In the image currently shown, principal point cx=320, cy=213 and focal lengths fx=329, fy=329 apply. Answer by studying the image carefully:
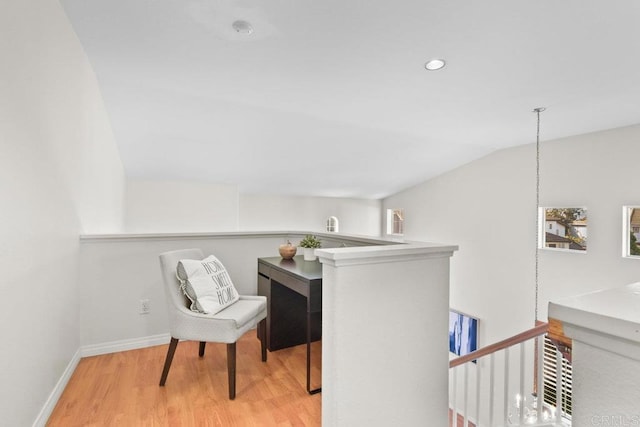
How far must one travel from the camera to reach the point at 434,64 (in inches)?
116

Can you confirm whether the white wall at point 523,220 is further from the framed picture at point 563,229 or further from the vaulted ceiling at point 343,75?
the vaulted ceiling at point 343,75

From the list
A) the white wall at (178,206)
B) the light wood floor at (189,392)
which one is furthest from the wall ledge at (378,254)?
the white wall at (178,206)

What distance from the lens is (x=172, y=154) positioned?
4.88 m

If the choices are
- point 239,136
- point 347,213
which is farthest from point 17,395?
point 347,213

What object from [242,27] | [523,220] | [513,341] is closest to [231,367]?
[513,341]

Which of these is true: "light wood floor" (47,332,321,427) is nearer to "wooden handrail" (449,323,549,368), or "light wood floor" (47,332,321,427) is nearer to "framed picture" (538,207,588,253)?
"wooden handrail" (449,323,549,368)

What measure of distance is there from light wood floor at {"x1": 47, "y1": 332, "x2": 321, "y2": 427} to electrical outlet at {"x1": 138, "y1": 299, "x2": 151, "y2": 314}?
32 cm

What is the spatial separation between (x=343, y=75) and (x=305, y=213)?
4862mm

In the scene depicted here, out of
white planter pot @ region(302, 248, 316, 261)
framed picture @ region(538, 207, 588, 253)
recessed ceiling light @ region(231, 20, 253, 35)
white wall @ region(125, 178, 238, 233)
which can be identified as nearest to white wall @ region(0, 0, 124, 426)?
recessed ceiling light @ region(231, 20, 253, 35)

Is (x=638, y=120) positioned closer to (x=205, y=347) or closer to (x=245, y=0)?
(x=245, y=0)

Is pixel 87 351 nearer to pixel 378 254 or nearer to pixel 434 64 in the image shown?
pixel 378 254

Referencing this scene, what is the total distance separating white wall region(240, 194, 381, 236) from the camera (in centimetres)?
709

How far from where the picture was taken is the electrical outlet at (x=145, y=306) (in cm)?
278

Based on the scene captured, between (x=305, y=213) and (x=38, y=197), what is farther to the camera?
(x=305, y=213)
